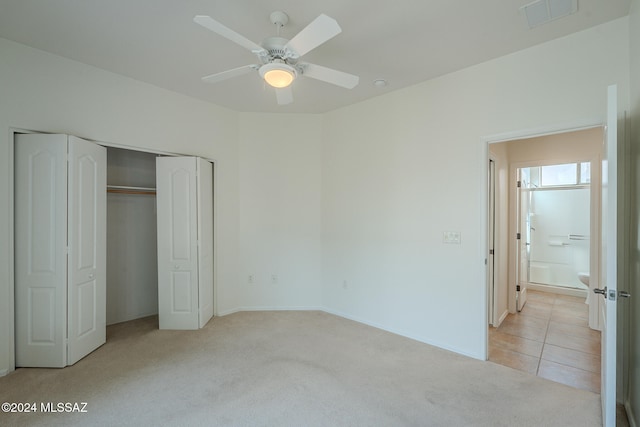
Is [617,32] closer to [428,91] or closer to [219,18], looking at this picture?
[428,91]

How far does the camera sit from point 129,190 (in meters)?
3.86

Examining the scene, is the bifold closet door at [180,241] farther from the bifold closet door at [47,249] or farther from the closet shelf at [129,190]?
the bifold closet door at [47,249]

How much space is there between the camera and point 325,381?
97.9 inches

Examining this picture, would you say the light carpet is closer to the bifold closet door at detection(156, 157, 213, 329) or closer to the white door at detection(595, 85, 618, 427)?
the bifold closet door at detection(156, 157, 213, 329)

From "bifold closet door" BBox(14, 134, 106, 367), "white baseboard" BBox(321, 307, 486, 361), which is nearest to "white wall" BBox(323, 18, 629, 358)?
"white baseboard" BBox(321, 307, 486, 361)

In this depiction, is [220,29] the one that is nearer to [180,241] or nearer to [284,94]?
[284,94]

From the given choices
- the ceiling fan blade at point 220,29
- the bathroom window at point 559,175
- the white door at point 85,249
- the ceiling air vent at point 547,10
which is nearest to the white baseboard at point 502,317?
the bathroom window at point 559,175

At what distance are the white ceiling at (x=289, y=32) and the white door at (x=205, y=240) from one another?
1.20 m

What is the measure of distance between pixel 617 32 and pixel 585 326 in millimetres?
3494

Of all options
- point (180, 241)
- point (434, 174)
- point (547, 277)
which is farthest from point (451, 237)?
point (547, 277)

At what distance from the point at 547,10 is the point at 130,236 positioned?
5017 millimetres

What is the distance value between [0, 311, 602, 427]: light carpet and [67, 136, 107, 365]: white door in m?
0.24

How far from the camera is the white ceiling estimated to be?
2.07 meters

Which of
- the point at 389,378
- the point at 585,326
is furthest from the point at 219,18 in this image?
the point at 585,326
